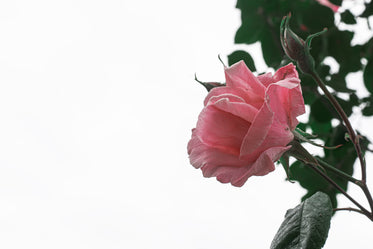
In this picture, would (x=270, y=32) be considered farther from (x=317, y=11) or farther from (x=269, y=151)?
(x=269, y=151)

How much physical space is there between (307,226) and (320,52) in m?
0.34

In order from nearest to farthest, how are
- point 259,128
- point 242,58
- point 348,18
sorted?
point 259,128 → point 242,58 → point 348,18

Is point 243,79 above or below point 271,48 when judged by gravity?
below

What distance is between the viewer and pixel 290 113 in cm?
30

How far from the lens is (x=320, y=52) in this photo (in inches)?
23.4

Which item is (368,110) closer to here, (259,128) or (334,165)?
(334,165)

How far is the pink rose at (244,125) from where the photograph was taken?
0.28m

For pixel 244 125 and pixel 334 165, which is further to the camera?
pixel 334 165

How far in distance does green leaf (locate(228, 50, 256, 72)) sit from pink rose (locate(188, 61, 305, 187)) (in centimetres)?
19

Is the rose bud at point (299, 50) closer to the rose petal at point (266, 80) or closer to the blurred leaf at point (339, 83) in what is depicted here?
the rose petal at point (266, 80)

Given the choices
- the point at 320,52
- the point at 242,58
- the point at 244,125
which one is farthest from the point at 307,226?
the point at 320,52

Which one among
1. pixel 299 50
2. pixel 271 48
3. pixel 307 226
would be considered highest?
pixel 271 48

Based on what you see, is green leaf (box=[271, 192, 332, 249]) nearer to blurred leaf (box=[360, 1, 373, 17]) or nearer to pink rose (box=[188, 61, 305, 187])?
pink rose (box=[188, 61, 305, 187])

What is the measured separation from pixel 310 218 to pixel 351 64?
339mm
